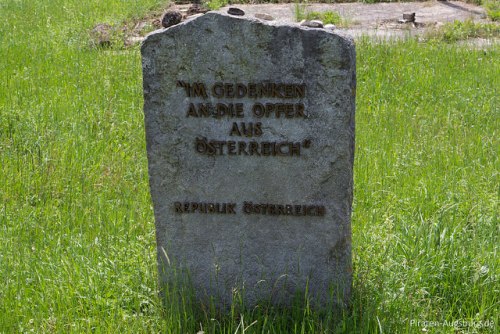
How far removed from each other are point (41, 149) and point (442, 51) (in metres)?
4.95

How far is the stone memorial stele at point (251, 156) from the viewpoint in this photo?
12.4 ft

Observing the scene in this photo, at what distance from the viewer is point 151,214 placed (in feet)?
17.3

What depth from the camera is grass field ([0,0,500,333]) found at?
13.0 ft

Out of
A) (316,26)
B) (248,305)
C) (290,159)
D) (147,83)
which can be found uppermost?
(316,26)

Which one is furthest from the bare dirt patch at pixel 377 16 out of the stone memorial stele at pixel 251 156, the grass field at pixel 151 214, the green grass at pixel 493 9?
the stone memorial stele at pixel 251 156

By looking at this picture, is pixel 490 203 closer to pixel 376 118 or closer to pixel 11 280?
pixel 376 118

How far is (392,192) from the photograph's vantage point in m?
5.39

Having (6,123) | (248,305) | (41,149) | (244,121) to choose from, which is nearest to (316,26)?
(244,121)

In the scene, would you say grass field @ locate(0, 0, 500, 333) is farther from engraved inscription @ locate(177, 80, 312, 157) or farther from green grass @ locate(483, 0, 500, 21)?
green grass @ locate(483, 0, 500, 21)

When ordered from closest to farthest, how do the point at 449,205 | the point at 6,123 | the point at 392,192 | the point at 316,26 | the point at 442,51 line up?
the point at 316,26, the point at 449,205, the point at 392,192, the point at 6,123, the point at 442,51

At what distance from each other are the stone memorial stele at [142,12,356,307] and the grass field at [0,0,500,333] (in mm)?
207

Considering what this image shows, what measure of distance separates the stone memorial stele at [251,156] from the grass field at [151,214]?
0.21m

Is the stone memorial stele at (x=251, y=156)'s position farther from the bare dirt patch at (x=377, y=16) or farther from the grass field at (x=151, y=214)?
the bare dirt patch at (x=377, y=16)

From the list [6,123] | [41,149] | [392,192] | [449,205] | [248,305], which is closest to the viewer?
[248,305]
